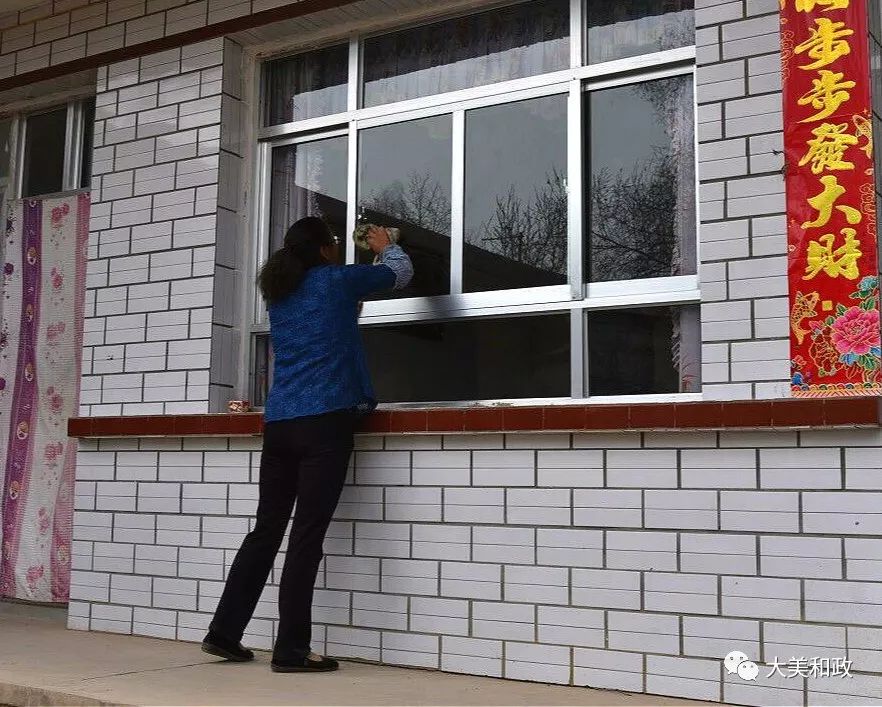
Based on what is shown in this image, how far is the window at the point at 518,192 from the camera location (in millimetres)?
4500

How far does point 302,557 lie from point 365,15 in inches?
105

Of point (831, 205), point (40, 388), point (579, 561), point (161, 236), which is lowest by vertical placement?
point (579, 561)

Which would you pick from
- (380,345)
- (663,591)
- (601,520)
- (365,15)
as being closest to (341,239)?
(380,345)

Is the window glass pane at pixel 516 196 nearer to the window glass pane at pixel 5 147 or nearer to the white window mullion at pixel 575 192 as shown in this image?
the white window mullion at pixel 575 192

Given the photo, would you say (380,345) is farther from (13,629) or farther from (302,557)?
(13,629)

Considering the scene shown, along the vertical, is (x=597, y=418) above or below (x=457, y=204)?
below

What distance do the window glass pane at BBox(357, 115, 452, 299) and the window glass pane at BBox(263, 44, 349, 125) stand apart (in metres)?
0.31

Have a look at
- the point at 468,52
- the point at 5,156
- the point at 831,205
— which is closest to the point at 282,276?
the point at 468,52

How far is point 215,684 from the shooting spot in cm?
410

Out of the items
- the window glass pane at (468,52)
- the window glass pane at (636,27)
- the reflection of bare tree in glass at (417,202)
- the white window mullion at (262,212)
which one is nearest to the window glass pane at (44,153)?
the white window mullion at (262,212)

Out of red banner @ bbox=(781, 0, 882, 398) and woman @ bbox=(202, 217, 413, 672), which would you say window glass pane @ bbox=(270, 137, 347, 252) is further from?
red banner @ bbox=(781, 0, 882, 398)

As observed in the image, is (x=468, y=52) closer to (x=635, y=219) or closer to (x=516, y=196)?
(x=516, y=196)

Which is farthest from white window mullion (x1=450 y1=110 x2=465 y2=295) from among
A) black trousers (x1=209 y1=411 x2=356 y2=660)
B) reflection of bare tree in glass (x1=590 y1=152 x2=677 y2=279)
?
black trousers (x1=209 y1=411 x2=356 y2=660)

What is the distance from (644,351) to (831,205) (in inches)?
37.9
